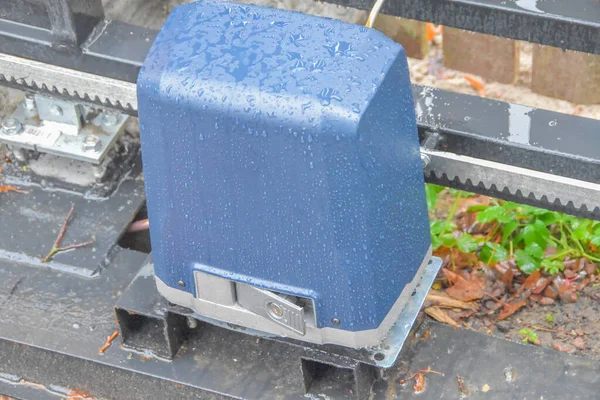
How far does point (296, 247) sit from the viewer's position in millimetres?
1936

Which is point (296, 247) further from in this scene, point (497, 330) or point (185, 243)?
point (497, 330)

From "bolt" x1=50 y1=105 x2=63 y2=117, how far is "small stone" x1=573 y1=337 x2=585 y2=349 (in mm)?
1222

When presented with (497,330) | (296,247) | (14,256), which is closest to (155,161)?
(296,247)

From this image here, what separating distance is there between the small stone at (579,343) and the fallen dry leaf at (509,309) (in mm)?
150

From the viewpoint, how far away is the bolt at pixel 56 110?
2.60 meters

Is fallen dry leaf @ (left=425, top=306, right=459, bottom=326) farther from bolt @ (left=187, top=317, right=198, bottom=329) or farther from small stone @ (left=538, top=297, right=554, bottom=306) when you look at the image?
bolt @ (left=187, top=317, right=198, bottom=329)

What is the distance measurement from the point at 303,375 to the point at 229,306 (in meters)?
0.22

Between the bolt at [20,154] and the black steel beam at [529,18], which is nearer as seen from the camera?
the black steel beam at [529,18]

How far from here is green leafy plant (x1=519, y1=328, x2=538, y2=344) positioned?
2523mm

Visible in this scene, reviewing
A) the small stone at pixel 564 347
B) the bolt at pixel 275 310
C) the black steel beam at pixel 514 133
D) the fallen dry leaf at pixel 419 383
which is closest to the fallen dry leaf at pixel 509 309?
the small stone at pixel 564 347

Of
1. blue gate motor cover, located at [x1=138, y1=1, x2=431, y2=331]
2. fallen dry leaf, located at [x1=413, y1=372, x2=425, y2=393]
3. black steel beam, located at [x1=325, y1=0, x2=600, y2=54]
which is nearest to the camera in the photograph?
blue gate motor cover, located at [x1=138, y1=1, x2=431, y2=331]

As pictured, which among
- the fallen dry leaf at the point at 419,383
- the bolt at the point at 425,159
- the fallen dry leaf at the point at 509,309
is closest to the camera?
the bolt at the point at 425,159

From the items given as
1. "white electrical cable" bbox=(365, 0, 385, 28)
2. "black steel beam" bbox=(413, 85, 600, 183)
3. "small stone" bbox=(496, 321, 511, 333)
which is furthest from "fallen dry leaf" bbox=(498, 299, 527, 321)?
"white electrical cable" bbox=(365, 0, 385, 28)

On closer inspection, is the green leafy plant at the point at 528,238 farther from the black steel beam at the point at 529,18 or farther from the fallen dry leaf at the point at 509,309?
the black steel beam at the point at 529,18
